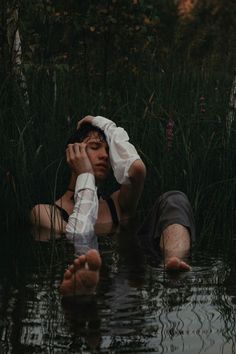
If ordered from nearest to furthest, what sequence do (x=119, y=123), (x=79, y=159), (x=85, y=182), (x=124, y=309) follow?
(x=124, y=309) → (x=85, y=182) → (x=79, y=159) → (x=119, y=123)

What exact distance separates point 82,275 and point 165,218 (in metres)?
1.48

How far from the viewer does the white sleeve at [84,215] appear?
6395mm

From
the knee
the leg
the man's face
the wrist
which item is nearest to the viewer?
the leg

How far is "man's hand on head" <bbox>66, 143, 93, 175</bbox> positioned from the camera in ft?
22.0

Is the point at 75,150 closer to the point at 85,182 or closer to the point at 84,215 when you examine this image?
the point at 85,182

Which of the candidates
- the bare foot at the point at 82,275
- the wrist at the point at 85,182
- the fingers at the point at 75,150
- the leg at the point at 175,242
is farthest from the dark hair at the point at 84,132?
the bare foot at the point at 82,275

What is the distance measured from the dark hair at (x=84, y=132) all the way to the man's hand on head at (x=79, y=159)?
191mm

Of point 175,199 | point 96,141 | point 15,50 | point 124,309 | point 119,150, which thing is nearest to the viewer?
point 124,309

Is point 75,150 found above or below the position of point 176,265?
above

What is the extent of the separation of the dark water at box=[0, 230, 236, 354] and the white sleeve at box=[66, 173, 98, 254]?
29 centimetres

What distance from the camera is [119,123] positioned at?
828 centimetres

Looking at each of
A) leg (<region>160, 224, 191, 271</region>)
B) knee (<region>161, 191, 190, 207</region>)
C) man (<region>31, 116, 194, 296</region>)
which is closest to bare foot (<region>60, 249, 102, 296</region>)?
leg (<region>160, 224, 191, 271</region>)

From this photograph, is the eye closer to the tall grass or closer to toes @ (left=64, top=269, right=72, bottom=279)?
the tall grass

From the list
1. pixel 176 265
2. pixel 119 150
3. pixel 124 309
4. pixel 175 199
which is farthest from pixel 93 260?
pixel 119 150
